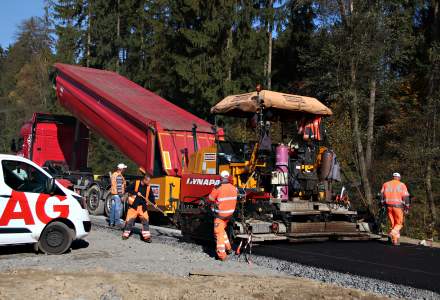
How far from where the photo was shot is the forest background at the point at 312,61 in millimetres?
19516

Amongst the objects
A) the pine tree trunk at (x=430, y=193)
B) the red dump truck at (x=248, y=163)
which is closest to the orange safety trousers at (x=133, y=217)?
the red dump truck at (x=248, y=163)

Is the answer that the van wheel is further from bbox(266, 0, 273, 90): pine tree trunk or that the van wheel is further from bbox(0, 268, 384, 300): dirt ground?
bbox(266, 0, 273, 90): pine tree trunk

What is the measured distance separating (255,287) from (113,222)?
7568 mm

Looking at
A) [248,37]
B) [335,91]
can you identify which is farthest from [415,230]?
[248,37]

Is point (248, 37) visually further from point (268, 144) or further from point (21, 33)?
point (21, 33)

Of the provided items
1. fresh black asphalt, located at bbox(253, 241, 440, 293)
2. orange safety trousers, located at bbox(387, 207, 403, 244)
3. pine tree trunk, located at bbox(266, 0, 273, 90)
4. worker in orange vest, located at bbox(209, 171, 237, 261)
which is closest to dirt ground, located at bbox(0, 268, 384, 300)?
fresh black asphalt, located at bbox(253, 241, 440, 293)

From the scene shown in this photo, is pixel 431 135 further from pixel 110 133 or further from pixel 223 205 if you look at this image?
pixel 223 205

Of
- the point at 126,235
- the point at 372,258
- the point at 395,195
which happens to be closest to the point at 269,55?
the point at 395,195

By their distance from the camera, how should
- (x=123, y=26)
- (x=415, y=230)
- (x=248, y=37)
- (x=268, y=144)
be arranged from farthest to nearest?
(x=123, y=26), (x=248, y=37), (x=415, y=230), (x=268, y=144)

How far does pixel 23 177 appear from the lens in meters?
9.16

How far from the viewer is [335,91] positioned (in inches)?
835

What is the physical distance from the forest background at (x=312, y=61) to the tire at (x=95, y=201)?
53.6 inches

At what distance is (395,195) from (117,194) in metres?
6.93

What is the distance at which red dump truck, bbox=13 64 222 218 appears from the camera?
13.8 meters
